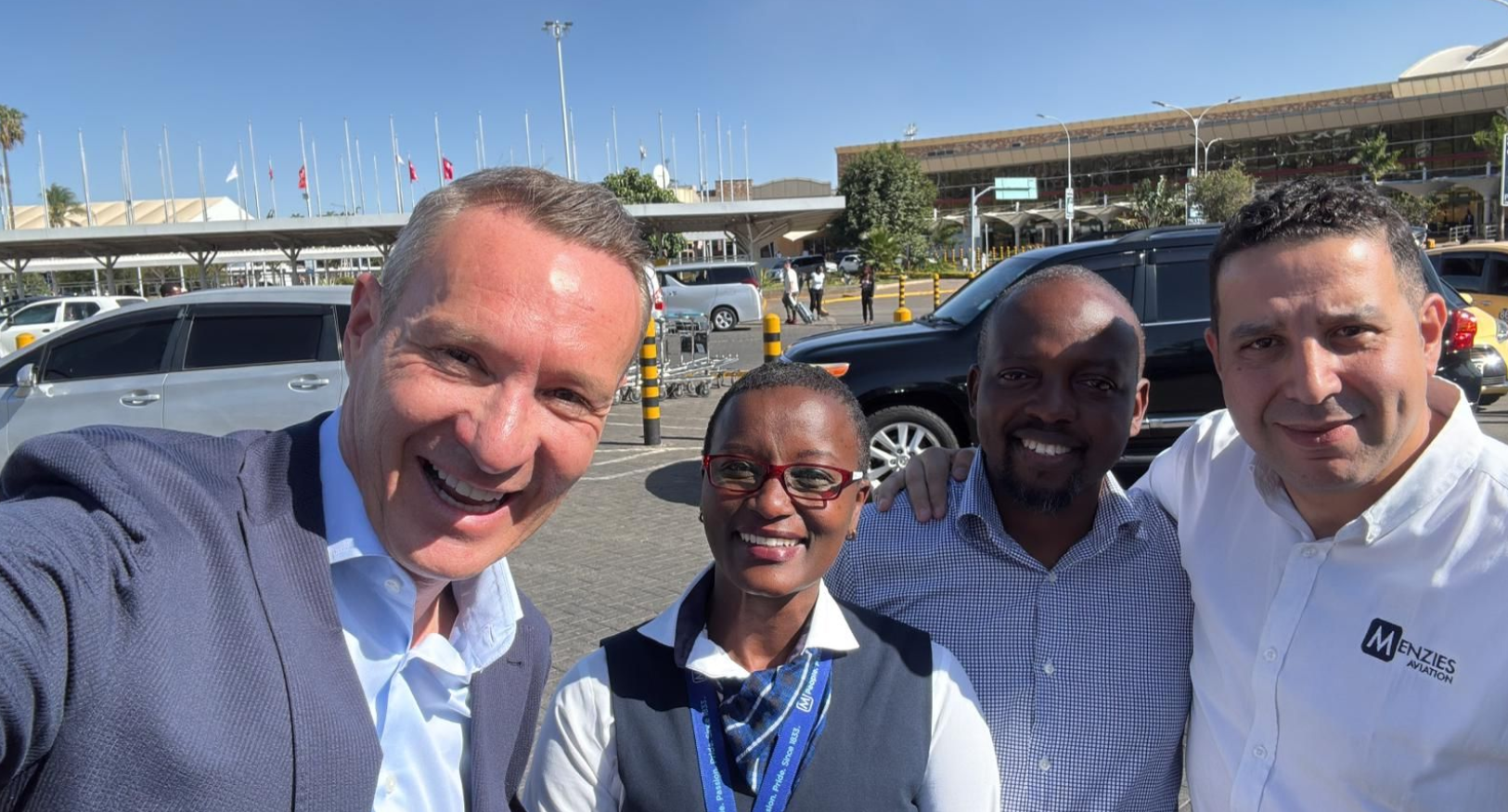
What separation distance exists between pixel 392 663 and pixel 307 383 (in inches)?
279

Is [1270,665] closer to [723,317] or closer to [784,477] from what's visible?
[784,477]

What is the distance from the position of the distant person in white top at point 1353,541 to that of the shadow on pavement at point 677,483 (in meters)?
6.12

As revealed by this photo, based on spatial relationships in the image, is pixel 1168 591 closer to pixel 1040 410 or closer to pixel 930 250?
pixel 1040 410

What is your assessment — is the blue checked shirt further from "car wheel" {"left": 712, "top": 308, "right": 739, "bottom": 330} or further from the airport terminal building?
the airport terminal building

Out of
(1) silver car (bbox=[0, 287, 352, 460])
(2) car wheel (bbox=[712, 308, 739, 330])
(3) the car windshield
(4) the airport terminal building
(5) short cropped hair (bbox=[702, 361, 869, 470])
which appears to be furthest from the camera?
(4) the airport terminal building

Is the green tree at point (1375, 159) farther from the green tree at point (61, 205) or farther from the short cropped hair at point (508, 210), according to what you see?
the green tree at point (61, 205)

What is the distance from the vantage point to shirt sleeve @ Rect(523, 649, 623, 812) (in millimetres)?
1587

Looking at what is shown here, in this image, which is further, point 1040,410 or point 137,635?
point 1040,410

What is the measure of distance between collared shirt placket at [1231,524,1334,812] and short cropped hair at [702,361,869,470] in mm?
810

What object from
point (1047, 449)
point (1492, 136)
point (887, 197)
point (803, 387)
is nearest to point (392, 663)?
point (803, 387)

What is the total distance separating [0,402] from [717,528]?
336 inches

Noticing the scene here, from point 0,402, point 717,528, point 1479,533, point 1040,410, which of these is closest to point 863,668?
point 717,528

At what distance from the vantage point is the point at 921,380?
730cm

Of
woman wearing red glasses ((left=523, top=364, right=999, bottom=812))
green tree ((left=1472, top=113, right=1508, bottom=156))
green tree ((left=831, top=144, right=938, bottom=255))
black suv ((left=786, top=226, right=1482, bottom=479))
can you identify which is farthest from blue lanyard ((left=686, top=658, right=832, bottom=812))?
green tree ((left=1472, top=113, right=1508, bottom=156))
